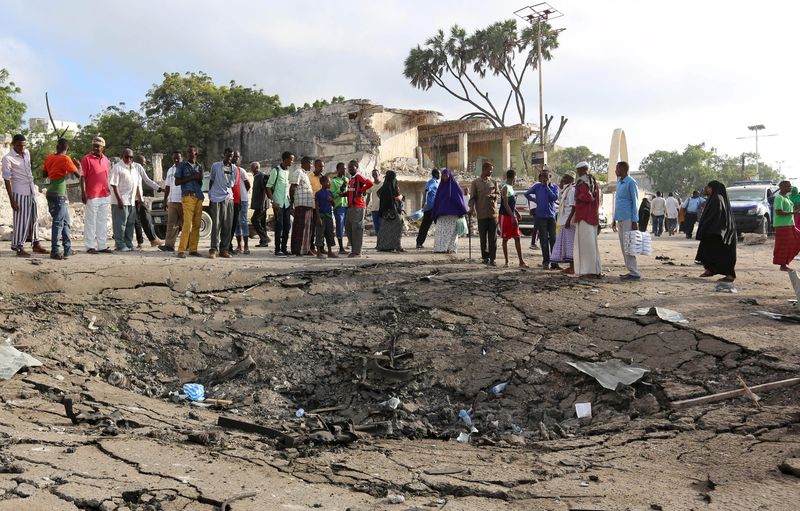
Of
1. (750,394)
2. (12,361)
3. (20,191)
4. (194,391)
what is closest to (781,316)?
(750,394)

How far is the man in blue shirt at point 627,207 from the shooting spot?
8156 millimetres

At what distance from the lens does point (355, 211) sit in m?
10.2

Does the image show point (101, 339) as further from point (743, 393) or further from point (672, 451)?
point (743, 393)

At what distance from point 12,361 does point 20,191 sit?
364 cm

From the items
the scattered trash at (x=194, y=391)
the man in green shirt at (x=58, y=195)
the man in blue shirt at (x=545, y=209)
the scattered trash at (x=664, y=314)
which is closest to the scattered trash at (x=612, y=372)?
the scattered trash at (x=664, y=314)

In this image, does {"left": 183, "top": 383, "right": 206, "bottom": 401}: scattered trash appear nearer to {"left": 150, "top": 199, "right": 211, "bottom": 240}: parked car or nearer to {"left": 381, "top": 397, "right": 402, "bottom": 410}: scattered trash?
{"left": 381, "top": 397, "right": 402, "bottom": 410}: scattered trash

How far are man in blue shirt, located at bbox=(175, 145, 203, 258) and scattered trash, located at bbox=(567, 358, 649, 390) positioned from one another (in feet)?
18.5

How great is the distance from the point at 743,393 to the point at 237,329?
449 centimetres

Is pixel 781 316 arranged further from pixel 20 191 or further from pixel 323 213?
pixel 20 191

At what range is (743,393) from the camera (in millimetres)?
4770

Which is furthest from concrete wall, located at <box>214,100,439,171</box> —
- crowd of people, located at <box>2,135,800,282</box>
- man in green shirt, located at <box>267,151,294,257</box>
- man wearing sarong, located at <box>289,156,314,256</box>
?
man wearing sarong, located at <box>289,156,314,256</box>

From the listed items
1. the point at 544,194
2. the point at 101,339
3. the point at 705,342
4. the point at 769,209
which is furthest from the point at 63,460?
the point at 769,209

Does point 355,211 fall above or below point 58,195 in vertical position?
below

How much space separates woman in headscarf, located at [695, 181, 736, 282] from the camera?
8.27m
